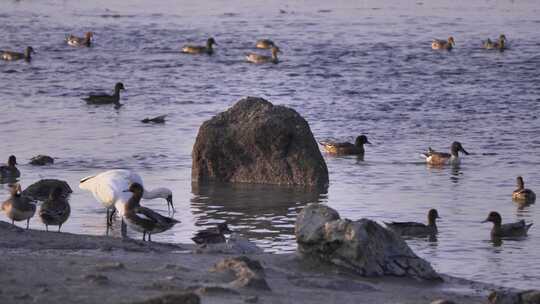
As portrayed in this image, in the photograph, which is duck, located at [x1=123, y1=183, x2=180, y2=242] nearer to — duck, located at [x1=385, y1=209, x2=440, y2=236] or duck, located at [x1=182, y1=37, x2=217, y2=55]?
duck, located at [x1=385, y1=209, x2=440, y2=236]

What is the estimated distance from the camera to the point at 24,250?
11422mm

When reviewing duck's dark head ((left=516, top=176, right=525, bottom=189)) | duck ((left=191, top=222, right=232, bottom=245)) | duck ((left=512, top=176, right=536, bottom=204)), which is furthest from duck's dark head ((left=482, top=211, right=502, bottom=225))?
duck ((left=191, top=222, right=232, bottom=245))

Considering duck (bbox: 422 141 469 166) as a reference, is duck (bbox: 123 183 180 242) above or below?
above

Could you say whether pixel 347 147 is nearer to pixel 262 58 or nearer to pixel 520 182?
pixel 520 182

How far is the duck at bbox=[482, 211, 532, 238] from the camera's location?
1474cm

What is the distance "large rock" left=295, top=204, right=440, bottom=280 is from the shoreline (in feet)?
0.33

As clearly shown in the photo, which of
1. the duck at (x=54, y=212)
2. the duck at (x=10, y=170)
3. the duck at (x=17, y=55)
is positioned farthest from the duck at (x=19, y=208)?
the duck at (x=17, y=55)

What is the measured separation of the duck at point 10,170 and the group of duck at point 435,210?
549 centimetres

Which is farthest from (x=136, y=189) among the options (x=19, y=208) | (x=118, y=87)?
(x=118, y=87)

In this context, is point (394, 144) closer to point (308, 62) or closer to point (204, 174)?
point (204, 174)

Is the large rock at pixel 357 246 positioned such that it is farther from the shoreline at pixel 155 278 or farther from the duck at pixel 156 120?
the duck at pixel 156 120

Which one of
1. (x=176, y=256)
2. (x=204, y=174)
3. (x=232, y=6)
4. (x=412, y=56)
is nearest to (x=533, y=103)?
(x=412, y=56)

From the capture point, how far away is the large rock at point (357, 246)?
37.2 feet

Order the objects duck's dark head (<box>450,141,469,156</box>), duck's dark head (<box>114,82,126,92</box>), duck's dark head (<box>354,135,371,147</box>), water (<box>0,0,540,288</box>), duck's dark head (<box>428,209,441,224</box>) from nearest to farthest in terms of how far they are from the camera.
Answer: duck's dark head (<box>428,209,441,224</box>) < water (<box>0,0,540,288</box>) < duck's dark head (<box>450,141,469,156</box>) < duck's dark head (<box>354,135,371,147</box>) < duck's dark head (<box>114,82,126,92</box>)
